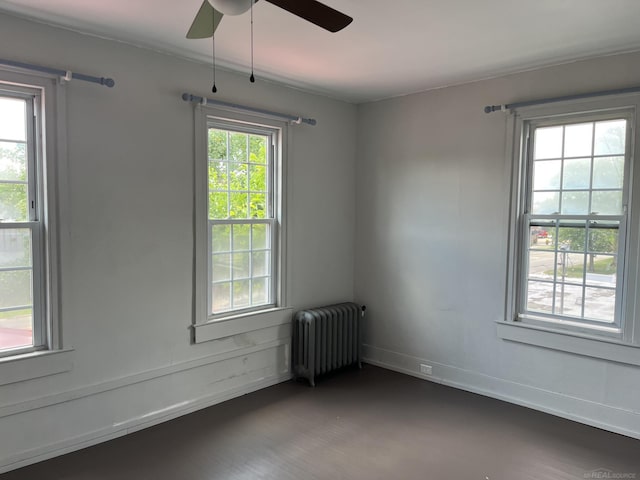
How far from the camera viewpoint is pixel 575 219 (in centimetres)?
338

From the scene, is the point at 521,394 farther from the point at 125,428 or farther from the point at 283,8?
the point at 283,8

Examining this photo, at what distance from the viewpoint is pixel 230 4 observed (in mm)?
1593

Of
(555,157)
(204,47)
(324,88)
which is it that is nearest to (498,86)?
(555,157)

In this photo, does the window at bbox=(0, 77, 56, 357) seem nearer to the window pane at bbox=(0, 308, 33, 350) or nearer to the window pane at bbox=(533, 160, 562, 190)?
the window pane at bbox=(0, 308, 33, 350)

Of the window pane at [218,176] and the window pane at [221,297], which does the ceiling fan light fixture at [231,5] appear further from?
the window pane at [221,297]

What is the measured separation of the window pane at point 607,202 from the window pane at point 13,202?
379 cm

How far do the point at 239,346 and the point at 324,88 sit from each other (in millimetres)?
2397

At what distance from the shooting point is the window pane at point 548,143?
3461 millimetres

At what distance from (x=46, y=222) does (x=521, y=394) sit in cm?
364

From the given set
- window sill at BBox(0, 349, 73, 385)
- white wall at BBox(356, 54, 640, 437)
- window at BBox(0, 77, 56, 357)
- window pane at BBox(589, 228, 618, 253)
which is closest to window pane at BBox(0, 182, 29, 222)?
window at BBox(0, 77, 56, 357)

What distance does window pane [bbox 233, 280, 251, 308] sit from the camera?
12.4 ft

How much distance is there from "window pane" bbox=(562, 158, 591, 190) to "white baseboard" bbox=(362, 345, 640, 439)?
5.19ft

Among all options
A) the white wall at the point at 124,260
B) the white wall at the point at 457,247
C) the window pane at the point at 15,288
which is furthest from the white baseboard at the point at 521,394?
the window pane at the point at 15,288

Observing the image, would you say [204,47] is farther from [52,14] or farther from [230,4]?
[230,4]
